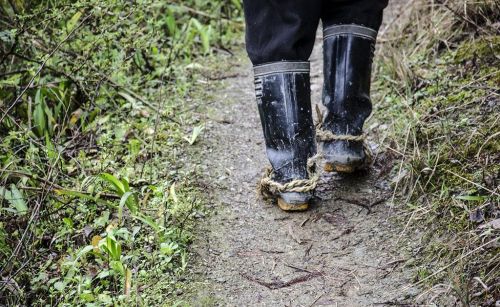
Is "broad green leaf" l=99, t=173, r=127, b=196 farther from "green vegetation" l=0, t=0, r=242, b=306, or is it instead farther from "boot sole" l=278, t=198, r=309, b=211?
"boot sole" l=278, t=198, r=309, b=211

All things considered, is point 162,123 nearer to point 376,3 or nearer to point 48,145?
point 48,145

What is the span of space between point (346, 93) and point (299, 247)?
0.72 metres

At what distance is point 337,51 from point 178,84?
1.56m

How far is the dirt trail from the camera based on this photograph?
6.55ft

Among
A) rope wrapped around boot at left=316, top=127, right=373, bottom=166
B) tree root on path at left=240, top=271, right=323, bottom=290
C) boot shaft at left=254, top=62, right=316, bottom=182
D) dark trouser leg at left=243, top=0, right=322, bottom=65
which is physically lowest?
tree root on path at left=240, top=271, right=323, bottom=290

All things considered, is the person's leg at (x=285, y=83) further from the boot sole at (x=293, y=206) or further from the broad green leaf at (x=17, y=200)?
the broad green leaf at (x=17, y=200)

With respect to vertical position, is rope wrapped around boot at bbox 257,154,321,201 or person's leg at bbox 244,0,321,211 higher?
person's leg at bbox 244,0,321,211

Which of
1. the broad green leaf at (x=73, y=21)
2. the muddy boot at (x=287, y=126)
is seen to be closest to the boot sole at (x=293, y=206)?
the muddy boot at (x=287, y=126)

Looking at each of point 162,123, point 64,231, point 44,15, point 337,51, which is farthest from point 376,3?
point 44,15

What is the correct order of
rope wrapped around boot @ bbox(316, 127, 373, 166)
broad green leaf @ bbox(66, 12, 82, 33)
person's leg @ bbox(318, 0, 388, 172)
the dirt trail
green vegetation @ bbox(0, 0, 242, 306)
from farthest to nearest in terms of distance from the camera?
broad green leaf @ bbox(66, 12, 82, 33)
rope wrapped around boot @ bbox(316, 127, 373, 166)
person's leg @ bbox(318, 0, 388, 172)
green vegetation @ bbox(0, 0, 242, 306)
the dirt trail

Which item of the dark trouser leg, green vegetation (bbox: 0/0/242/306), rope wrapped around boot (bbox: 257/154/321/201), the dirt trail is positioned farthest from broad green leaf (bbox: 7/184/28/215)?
the dark trouser leg

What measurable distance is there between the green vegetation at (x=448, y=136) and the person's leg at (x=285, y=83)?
17.8 inches

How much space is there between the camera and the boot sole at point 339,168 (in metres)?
2.62

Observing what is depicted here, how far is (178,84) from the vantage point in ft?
12.5
